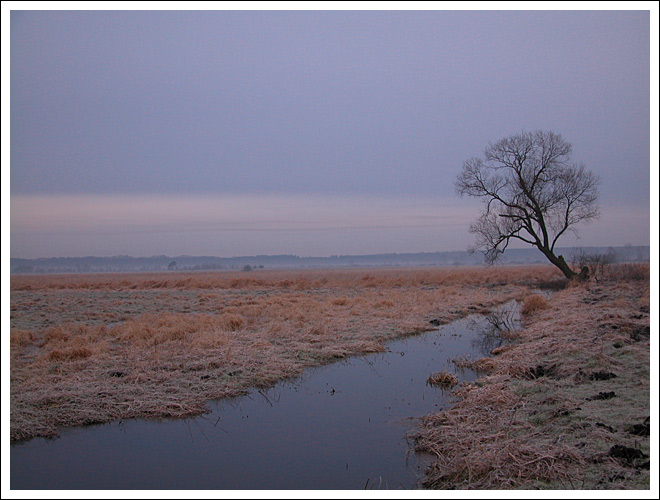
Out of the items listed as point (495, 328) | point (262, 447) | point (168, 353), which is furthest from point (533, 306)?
point (262, 447)

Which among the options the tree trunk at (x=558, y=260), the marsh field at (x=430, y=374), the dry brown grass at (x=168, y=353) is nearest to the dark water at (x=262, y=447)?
the marsh field at (x=430, y=374)

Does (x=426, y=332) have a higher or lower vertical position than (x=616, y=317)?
lower

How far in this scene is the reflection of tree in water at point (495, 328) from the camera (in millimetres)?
15023

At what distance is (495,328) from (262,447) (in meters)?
13.0

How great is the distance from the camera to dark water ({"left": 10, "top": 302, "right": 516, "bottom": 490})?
20.5 feet

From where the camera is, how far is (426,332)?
1794 centimetres

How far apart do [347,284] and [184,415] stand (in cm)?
3686

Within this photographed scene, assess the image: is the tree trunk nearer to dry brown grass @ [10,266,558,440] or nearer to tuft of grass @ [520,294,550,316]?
tuft of grass @ [520,294,550,316]

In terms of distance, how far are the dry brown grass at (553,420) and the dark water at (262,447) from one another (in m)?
0.64

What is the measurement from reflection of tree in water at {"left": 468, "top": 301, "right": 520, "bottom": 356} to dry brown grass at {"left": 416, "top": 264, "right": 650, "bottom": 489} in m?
2.44

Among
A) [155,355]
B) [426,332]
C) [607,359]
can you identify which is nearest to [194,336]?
[155,355]

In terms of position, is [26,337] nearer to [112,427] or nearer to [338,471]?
[112,427]

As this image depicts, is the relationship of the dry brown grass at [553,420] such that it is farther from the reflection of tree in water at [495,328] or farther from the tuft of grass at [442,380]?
the reflection of tree in water at [495,328]

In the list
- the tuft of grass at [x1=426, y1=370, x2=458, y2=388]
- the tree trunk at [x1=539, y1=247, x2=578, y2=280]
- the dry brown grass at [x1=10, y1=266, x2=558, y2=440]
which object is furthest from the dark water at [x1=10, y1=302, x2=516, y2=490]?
the tree trunk at [x1=539, y1=247, x2=578, y2=280]
